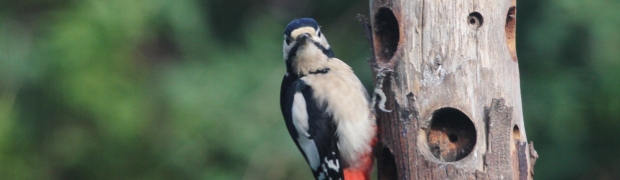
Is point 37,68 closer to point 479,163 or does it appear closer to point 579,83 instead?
point 579,83

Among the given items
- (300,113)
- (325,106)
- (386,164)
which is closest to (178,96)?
(300,113)

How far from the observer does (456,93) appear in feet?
11.7

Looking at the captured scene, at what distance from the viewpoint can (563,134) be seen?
7.27 metres

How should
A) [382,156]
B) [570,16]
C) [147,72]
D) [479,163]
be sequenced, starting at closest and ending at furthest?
[479,163], [382,156], [570,16], [147,72]

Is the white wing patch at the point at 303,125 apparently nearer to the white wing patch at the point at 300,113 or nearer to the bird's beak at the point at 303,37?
the white wing patch at the point at 300,113

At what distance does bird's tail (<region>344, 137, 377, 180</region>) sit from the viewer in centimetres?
411

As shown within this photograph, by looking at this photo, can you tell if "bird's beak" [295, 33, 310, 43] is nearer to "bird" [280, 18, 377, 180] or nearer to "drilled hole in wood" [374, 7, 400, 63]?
"bird" [280, 18, 377, 180]

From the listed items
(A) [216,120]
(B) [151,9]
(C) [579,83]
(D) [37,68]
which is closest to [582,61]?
(C) [579,83]

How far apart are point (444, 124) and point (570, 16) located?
3.58 m

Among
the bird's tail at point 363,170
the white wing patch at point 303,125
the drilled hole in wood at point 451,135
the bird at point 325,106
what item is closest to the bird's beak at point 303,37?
the bird at point 325,106

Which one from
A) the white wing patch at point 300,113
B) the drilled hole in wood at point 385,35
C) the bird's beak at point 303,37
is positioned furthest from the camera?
the white wing patch at point 300,113

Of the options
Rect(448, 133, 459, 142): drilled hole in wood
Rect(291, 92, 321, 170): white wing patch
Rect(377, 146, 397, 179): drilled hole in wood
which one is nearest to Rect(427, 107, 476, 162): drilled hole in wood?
Rect(448, 133, 459, 142): drilled hole in wood

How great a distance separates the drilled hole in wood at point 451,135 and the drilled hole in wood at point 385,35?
1.16 feet

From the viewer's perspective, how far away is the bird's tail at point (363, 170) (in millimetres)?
4109
